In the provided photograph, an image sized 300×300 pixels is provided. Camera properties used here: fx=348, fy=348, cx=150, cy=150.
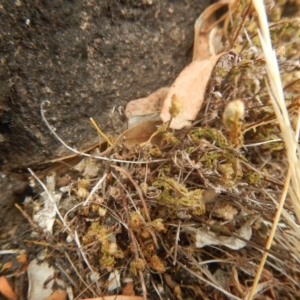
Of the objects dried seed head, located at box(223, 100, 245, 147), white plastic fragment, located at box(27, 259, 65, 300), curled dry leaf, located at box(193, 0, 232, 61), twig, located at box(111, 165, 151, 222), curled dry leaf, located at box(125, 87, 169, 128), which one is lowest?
white plastic fragment, located at box(27, 259, 65, 300)

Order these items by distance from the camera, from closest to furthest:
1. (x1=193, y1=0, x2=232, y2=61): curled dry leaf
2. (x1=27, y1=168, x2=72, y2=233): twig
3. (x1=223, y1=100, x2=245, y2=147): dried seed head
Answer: (x1=223, y1=100, x2=245, y2=147): dried seed head → (x1=27, y1=168, x2=72, y2=233): twig → (x1=193, y1=0, x2=232, y2=61): curled dry leaf

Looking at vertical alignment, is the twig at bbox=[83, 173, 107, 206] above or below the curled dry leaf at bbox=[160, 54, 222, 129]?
below

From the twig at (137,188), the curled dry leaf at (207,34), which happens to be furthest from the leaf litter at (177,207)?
the curled dry leaf at (207,34)

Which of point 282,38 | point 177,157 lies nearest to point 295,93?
point 282,38

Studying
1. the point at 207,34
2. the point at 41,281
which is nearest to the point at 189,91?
the point at 207,34

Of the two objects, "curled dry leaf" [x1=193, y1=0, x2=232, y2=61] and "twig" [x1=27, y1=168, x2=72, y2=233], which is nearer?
"twig" [x1=27, y1=168, x2=72, y2=233]

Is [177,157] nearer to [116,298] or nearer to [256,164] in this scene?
[256,164]

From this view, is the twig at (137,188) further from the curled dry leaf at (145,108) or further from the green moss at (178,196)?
the curled dry leaf at (145,108)

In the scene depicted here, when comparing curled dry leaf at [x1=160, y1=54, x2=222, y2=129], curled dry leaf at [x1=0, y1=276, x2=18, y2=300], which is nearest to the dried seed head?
curled dry leaf at [x1=160, y1=54, x2=222, y2=129]

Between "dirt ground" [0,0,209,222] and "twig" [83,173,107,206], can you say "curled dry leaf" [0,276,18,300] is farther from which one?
"twig" [83,173,107,206]
